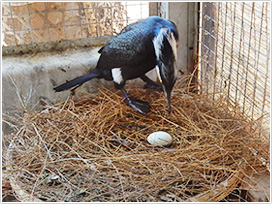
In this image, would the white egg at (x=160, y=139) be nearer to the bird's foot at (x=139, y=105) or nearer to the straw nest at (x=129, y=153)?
the straw nest at (x=129, y=153)

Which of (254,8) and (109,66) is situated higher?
(254,8)

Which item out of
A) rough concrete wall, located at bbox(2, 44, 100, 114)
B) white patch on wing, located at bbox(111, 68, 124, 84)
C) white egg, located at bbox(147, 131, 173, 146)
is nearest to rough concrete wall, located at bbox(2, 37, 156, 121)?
rough concrete wall, located at bbox(2, 44, 100, 114)

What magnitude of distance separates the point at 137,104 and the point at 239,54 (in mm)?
584

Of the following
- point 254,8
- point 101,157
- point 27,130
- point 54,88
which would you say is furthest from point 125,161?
point 254,8

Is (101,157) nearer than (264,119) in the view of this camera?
Yes

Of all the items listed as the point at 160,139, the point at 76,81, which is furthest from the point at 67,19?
the point at 160,139

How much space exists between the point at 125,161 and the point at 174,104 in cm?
63

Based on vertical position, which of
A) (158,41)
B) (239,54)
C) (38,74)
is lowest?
(38,74)

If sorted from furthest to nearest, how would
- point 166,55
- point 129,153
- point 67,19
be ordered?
1. point 67,19
2. point 166,55
3. point 129,153

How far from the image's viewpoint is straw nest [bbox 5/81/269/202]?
168 cm

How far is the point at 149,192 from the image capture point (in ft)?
5.39

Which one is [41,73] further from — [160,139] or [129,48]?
[160,139]

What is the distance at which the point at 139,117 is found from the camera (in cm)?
225

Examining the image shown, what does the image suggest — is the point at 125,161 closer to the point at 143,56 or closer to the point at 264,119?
the point at 143,56
